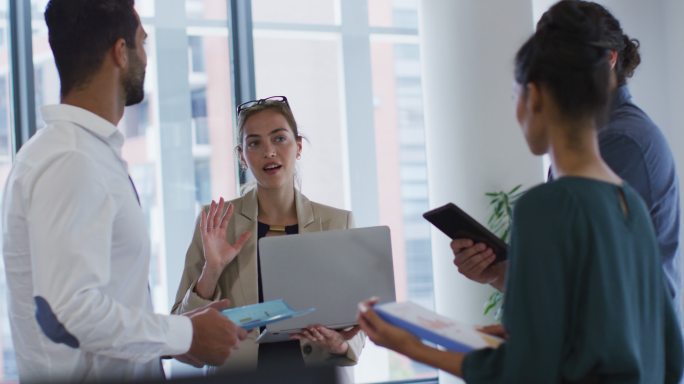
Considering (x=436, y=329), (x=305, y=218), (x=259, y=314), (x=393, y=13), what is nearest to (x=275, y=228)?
(x=305, y=218)

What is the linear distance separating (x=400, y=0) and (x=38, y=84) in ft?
8.88

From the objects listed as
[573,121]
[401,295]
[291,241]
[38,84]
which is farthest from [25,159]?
[401,295]

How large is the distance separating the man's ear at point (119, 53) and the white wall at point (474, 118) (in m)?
3.60

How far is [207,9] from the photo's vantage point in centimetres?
568

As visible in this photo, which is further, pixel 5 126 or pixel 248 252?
pixel 5 126

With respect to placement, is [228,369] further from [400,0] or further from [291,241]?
[400,0]

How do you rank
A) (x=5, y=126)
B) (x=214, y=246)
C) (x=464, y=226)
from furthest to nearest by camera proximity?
1. (x=5, y=126)
2. (x=214, y=246)
3. (x=464, y=226)

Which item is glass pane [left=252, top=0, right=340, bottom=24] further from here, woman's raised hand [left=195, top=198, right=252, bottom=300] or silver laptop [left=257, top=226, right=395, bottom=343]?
silver laptop [left=257, top=226, right=395, bottom=343]

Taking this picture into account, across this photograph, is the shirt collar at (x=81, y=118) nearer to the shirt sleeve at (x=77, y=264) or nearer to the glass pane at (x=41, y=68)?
the shirt sleeve at (x=77, y=264)

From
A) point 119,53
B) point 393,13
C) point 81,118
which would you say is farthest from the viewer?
point 393,13

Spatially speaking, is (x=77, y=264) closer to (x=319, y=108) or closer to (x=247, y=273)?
(x=247, y=273)

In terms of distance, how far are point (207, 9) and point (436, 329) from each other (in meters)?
4.54

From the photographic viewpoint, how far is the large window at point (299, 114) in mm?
5504

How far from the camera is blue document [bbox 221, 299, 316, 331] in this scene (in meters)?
2.02
